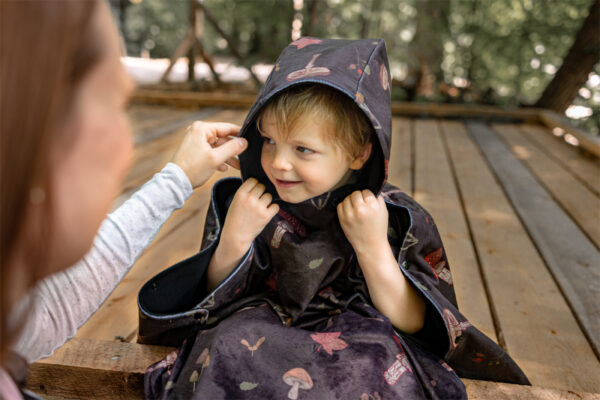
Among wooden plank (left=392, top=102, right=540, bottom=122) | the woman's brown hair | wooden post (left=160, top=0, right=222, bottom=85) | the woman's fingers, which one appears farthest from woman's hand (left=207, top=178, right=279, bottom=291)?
wooden post (left=160, top=0, right=222, bottom=85)

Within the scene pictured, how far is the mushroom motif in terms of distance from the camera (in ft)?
3.63

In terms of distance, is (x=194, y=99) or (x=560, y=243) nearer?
(x=560, y=243)

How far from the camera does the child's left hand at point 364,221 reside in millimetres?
1281

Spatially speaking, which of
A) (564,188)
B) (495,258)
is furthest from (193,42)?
(495,258)

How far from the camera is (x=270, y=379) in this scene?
113 cm

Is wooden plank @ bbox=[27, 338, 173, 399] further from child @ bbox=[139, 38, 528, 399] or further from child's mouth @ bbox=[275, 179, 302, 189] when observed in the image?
child's mouth @ bbox=[275, 179, 302, 189]

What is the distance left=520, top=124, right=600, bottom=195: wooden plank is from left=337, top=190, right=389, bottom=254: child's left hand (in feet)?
7.77

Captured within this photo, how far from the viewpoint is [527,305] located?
1.77 metres

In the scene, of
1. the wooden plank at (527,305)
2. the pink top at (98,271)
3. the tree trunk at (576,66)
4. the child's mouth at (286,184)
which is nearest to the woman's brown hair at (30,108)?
the pink top at (98,271)

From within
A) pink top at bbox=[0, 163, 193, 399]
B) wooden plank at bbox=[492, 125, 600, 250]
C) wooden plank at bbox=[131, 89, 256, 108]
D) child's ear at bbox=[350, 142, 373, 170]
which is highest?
child's ear at bbox=[350, 142, 373, 170]

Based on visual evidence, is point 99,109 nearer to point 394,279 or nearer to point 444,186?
point 394,279

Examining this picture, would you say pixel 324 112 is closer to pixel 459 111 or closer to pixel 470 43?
pixel 459 111

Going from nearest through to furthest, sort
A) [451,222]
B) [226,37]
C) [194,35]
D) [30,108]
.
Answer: [30,108]
[451,222]
[226,37]
[194,35]

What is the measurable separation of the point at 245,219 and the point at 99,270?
0.38 m
